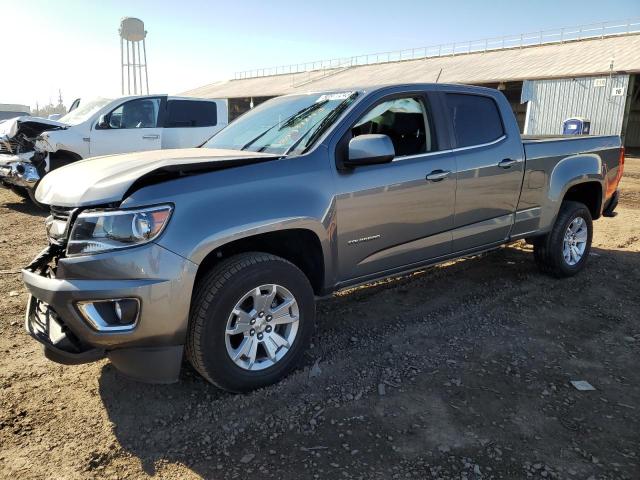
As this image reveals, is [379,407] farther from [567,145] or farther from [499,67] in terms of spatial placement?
[499,67]

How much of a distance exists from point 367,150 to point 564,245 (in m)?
3.06

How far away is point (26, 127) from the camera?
28.0ft

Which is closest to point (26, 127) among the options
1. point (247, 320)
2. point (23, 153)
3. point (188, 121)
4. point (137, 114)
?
point (23, 153)

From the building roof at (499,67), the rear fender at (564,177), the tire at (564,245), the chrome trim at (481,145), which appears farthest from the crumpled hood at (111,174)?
the building roof at (499,67)

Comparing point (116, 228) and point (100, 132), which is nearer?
point (116, 228)

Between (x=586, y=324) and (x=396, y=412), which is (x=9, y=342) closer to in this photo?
(x=396, y=412)

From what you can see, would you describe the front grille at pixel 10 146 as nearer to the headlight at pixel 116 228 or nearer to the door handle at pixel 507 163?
the headlight at pixel 116 228

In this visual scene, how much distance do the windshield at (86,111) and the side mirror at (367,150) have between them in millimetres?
7652

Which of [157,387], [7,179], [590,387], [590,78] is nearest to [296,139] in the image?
[157,387]

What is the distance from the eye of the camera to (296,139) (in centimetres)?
341

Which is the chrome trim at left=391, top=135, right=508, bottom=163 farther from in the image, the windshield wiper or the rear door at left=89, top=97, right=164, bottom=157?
the rear door at left=89, top=97, right=164, bottom=157

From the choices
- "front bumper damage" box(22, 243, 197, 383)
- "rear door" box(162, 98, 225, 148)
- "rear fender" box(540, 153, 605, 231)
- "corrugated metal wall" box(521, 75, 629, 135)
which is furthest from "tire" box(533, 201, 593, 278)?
"corrugated metal wall" box(521, 75, 629, 135)

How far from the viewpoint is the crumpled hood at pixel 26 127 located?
8375 mm

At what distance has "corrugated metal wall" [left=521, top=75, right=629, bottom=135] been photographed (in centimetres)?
2009
